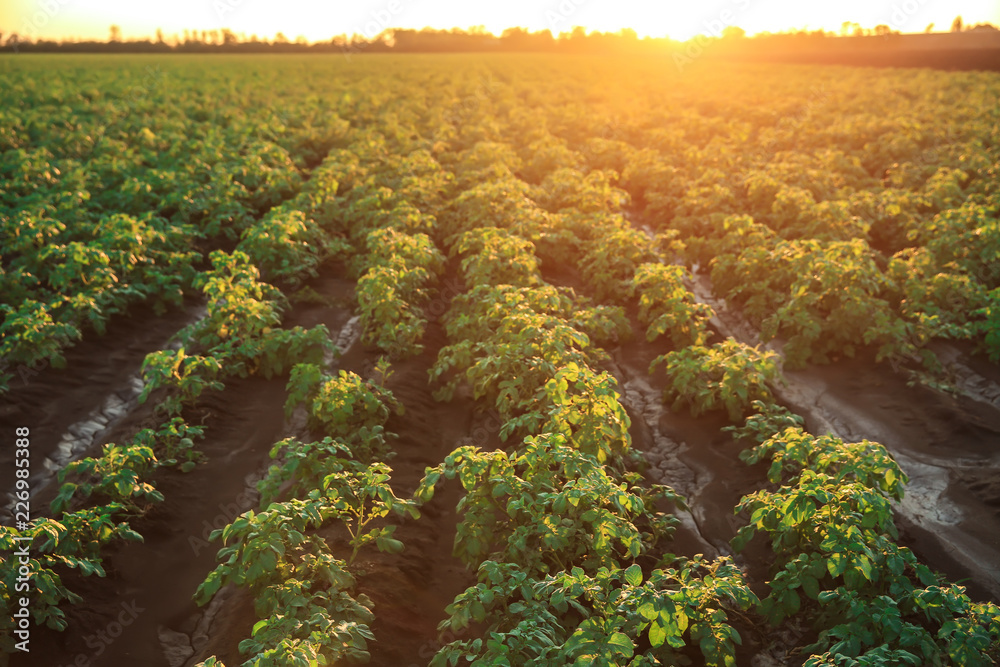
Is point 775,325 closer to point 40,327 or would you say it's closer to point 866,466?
point 866,466

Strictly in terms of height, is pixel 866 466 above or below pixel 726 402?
above

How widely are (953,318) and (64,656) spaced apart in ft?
36.3

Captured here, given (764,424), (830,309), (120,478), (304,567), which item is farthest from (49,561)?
(830,309)

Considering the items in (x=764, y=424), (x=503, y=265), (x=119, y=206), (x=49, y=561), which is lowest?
(x=764, y=424)

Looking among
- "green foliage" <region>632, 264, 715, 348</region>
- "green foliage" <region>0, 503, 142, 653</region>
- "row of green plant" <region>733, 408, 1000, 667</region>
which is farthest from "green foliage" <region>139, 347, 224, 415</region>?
"row of green plant" <region>733, 408, 1000, 667</region>

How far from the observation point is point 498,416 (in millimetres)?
7656

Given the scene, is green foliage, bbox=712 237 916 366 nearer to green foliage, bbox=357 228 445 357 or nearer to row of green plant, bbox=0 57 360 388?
green foliage, bbox=357 228 445 357

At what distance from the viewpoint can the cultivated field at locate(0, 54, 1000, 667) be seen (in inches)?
170

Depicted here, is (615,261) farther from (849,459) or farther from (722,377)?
(849,459)

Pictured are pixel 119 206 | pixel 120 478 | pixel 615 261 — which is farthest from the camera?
pixel 119 206

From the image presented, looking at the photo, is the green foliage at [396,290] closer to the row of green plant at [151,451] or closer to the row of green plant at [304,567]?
the row of green plant at [151,451]

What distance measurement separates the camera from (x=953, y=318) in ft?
29.6

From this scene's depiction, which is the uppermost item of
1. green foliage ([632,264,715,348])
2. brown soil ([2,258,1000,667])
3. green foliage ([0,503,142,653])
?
green foliage ([632,264,715,348])

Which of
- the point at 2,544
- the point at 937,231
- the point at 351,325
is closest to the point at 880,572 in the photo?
the point at 2,544
